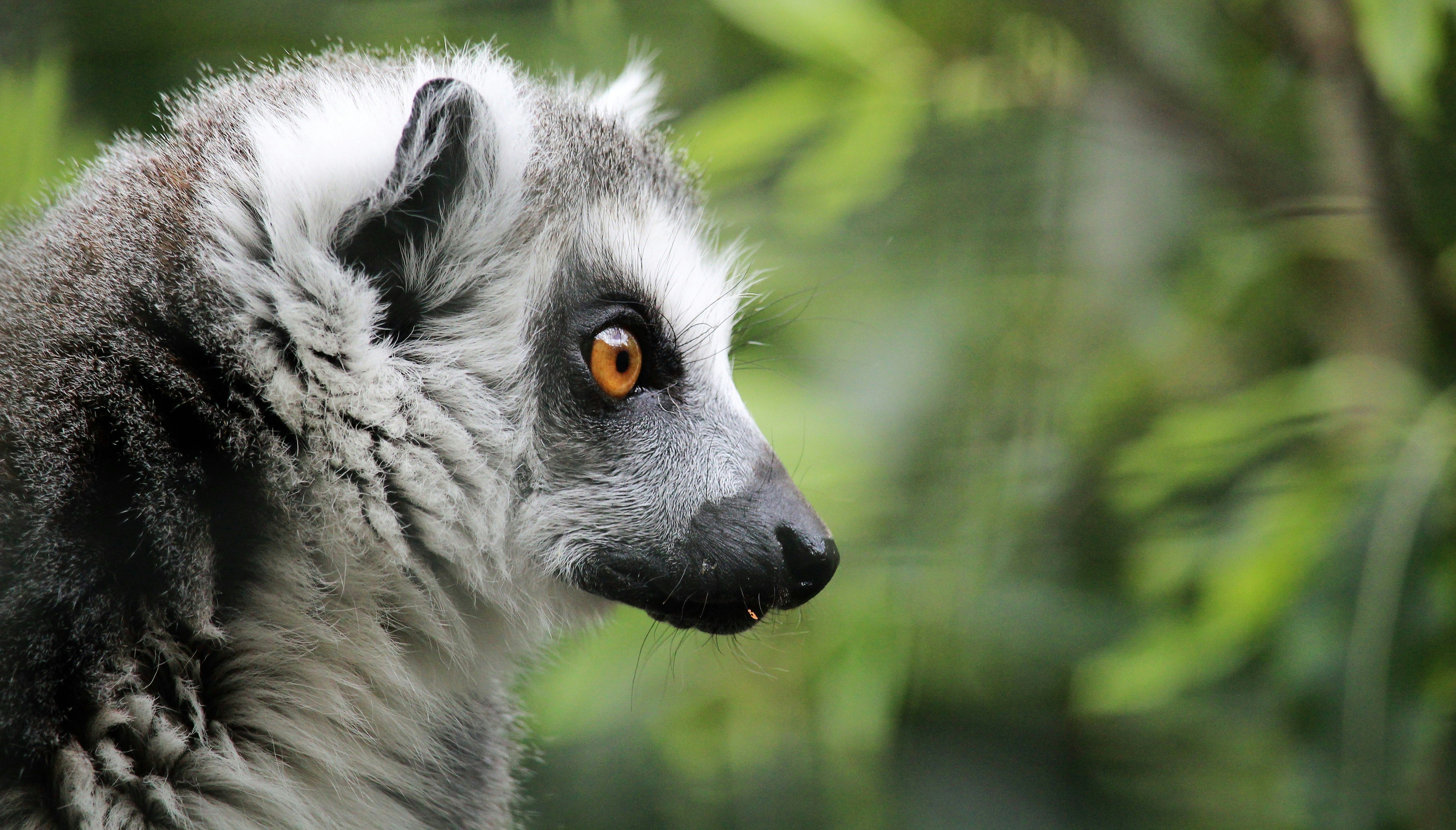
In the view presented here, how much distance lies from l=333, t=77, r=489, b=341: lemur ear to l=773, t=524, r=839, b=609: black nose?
41 cm

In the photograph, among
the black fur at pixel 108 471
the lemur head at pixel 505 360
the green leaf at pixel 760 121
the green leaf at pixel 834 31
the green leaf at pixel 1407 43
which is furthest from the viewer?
the green leaf at pixel 760 121

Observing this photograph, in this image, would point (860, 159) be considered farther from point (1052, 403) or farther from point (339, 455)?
point (339, 455)

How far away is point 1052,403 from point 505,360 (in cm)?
108

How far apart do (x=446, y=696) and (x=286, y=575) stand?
0.26 meters

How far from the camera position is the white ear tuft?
4.71 ft

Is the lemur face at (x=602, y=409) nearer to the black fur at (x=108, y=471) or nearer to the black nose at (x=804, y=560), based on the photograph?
the black nose at (x=804, y=560)

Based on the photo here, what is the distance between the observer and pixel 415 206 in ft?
3.28

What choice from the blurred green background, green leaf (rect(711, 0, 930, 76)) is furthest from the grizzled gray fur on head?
green leaf (rect(711, 0, 930, 76))

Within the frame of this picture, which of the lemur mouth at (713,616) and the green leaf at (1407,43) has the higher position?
the green leaf at (1407,43)

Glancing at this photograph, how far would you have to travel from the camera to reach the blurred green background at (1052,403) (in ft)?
5.34

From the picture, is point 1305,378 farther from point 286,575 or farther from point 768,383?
point 286,575

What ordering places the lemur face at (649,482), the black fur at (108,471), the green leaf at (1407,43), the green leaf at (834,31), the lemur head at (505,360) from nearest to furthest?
the black fur at (108,471) < the lemur head at (505,360) < the lemur face at (649,482) < the green leaf at (1407,43) < the green leaf at (834,31)

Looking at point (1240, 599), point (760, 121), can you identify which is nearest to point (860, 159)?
point (760, 121)

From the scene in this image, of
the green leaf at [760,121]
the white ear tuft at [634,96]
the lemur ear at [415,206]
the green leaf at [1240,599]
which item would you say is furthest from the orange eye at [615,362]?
the green leaf at [1240,599]
